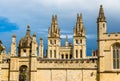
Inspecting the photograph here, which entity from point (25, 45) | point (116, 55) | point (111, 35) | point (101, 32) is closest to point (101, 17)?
point (101, 32)

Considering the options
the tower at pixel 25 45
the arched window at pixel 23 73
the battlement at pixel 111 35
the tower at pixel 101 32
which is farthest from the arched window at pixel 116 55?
the tower at pixel 25 45

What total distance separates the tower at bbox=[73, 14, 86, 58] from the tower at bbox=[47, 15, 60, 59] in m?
4.47

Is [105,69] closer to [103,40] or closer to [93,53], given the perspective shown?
[103,40]

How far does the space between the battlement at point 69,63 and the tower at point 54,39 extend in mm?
46132

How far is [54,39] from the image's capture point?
9656 centimetres

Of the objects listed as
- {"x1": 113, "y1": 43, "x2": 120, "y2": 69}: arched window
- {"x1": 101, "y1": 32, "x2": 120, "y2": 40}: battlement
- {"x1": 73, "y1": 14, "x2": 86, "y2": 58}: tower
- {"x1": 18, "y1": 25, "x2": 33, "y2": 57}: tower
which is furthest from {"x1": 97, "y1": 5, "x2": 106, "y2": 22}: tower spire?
{"x1": 73, "y1": 14, "x2": 86, "y2": 58}: tower

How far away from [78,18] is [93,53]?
51.3 feet

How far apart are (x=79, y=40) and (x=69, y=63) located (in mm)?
47193

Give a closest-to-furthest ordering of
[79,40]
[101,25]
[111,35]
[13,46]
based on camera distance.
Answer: [111,35] → [101,25] → [13,46] → [79,40]

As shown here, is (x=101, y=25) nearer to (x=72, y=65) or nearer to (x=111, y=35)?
(x=111, y=35)

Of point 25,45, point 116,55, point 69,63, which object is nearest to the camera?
point 116,55

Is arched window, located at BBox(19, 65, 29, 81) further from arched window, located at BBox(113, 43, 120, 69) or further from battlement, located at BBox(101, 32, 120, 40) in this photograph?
arched window, located at BBox(113, 43, 120, 69)

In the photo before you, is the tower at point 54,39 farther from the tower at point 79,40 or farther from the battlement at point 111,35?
the battlement at point 111,35

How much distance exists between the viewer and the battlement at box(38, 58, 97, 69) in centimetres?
4850
